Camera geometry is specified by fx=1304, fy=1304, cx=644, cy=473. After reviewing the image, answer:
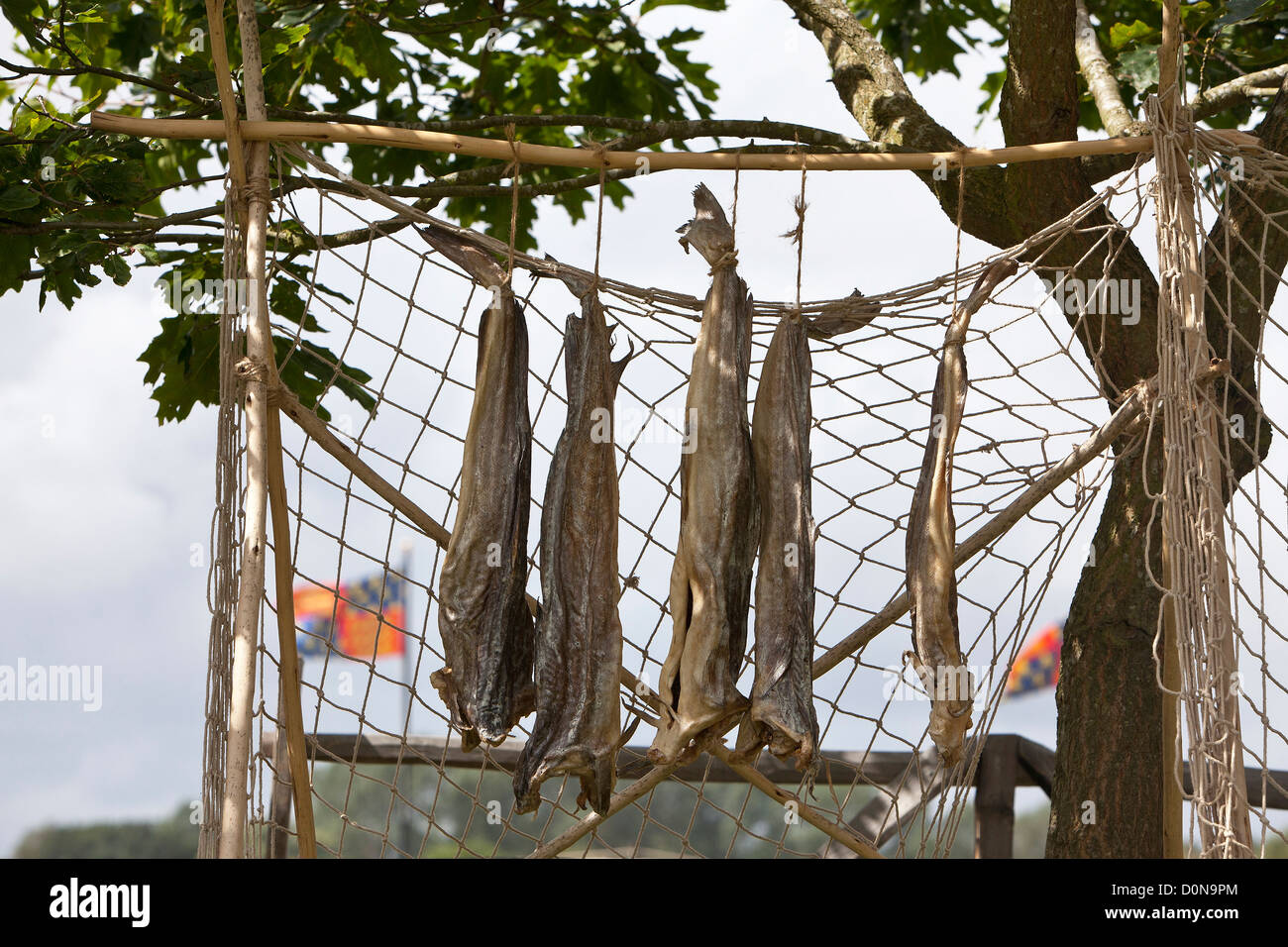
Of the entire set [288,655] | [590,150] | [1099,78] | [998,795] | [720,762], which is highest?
[1099,78]

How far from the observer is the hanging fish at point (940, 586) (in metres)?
2.18

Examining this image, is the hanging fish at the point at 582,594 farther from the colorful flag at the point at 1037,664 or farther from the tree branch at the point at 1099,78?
the colorful flag at the point at 1037,664

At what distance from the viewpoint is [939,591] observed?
7.22 feet

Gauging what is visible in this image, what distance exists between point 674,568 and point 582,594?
0.53 feet

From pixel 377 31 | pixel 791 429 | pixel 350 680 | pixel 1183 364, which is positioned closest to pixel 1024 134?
pixel 1183 364

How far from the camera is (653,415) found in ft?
9.98

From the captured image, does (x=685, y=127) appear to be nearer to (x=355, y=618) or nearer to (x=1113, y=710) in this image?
(x=1113, y=710)

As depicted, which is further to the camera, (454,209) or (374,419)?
(454,209)

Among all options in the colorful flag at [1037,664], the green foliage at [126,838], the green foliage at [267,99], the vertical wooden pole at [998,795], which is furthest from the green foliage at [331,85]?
the green foliage at [126,838]

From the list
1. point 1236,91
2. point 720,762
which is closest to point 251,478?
point 720,762

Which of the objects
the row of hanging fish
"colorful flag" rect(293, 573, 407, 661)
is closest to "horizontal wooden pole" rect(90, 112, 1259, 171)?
the row of hanging fish
